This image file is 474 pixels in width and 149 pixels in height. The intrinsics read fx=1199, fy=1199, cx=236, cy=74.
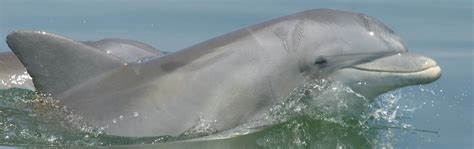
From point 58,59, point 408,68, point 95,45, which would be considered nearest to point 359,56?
point 408,68

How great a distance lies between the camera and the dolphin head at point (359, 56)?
406 inches

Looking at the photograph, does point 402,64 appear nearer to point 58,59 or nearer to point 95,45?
point 58,59

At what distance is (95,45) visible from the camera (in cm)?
1350

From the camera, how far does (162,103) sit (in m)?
10.6

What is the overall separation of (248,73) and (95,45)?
3.39 meters

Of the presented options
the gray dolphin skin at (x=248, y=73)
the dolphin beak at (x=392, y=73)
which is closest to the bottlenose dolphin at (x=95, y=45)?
the gray dolphin skin at (x=248, y=73)

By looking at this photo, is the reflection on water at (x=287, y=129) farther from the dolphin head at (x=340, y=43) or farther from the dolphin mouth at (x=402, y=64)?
the dolphin mouth at (x=402, y=64)

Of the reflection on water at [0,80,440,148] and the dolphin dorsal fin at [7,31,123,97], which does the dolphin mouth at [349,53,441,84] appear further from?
the dolphin dorsal fin at [7,31,123,97]

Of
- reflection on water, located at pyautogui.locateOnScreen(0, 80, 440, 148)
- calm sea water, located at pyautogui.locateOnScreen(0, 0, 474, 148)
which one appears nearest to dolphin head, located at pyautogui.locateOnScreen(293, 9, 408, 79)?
reflection on water, located at pyautogui.locateOnScreen(0, 80, 440, 148)

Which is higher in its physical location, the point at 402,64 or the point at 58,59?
the point at 58,59

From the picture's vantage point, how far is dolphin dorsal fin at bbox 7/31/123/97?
35.9 feet

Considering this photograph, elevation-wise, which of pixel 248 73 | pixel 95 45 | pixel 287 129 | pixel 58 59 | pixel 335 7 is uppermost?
pixel 335 7

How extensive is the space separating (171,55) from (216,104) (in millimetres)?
701

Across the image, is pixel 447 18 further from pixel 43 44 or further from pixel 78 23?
pixel 43 44
